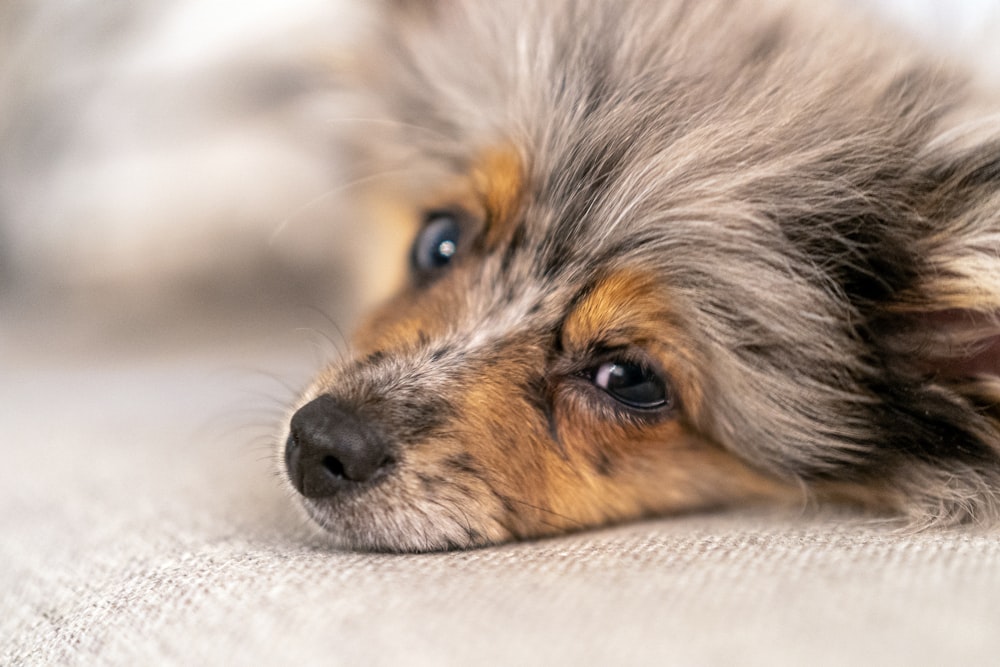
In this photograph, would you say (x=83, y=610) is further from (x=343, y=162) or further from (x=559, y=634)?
(x=343, y=162)

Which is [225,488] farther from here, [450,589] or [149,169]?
[149,169]

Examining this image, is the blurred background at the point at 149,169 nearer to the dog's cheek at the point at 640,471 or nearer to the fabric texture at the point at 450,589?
the fabric texture at the point at 450,589

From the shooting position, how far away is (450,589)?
1.31m

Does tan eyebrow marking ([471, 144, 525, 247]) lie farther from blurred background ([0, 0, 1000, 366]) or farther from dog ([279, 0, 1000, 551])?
blurred background ([0, 0, 1000, 366])

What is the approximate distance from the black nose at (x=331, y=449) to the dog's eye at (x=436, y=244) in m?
0.65

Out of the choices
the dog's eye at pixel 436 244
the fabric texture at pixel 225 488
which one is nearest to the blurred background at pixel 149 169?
the fabric texture at pixel 225 488

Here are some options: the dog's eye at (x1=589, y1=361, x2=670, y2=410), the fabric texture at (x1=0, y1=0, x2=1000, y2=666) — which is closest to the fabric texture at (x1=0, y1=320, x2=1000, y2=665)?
the fabric texture at (x1=0, y1=0, x2=1000, y2=666)

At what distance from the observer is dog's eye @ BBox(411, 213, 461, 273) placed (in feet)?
7.45

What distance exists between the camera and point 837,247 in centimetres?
181

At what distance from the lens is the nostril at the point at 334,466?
1714 mm

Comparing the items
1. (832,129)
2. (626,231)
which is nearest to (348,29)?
(626,231)

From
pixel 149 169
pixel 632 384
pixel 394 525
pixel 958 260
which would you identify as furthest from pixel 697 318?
pixel 149 169

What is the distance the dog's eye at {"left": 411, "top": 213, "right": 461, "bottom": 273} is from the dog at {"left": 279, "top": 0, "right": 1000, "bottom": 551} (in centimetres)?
21

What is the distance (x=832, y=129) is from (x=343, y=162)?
1.72m
